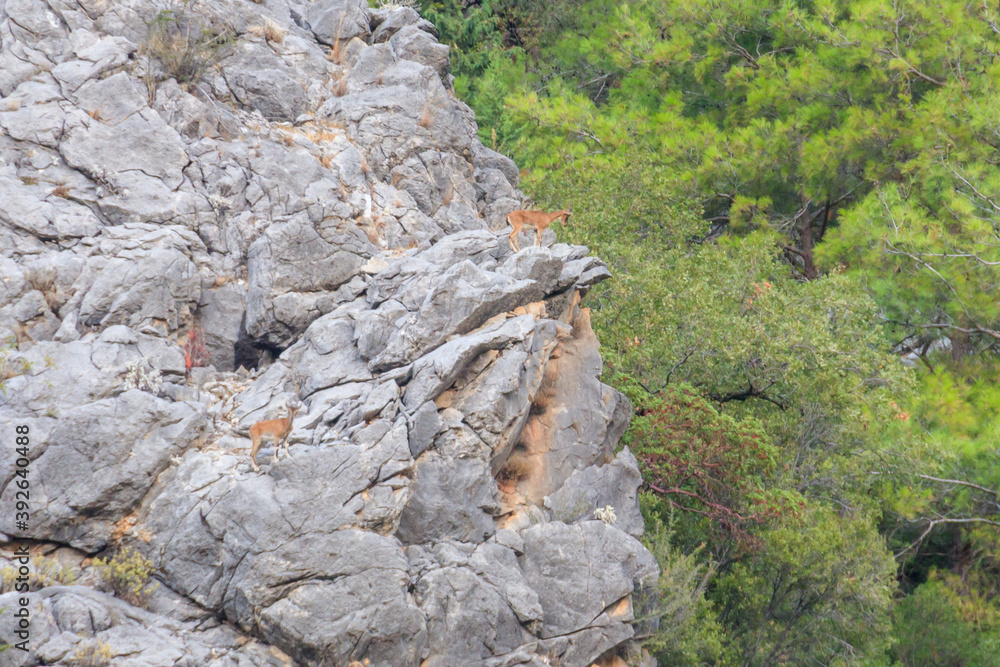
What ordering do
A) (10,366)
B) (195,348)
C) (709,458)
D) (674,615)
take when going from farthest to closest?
(709,458), (195,348), (674,615), (10,366)

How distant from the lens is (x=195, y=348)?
1231 centimetres

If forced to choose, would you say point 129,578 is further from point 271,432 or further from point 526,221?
point 526,221

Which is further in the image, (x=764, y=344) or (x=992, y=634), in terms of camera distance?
(x=992, y=634)

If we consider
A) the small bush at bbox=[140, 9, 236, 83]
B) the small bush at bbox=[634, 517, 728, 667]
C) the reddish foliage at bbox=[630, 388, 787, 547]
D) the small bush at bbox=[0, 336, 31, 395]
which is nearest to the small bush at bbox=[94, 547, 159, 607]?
the small bush at bbox=[0, 336, 31, 395]

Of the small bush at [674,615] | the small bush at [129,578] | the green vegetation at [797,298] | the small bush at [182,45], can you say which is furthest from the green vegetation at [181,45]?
the small bush at [674,615]

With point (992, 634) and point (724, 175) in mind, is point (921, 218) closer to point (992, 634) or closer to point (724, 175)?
point (724, 175)

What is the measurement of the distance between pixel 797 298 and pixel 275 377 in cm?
900

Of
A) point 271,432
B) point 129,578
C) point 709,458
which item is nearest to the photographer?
point 129,578

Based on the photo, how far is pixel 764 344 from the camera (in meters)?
15.0

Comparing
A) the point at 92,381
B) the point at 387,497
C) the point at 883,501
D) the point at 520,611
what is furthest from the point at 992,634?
the point at 92,381

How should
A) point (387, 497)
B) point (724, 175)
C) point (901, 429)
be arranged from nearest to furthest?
point (387, 497) → point (901, 429) → point (724, 175)

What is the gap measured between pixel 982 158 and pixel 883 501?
23.0 ft

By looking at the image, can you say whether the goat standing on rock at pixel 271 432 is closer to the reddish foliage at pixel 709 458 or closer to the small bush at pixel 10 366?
the small bush at pixel 10 366

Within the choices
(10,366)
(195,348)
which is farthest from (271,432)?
(10,366)
